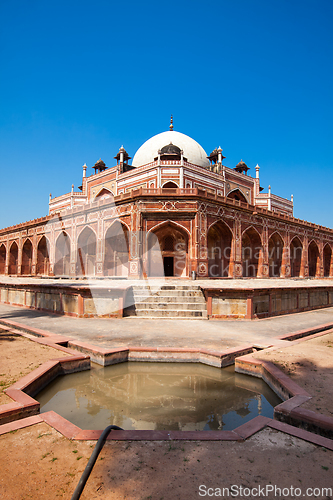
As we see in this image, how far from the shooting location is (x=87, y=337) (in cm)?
558

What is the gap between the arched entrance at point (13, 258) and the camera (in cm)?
3167

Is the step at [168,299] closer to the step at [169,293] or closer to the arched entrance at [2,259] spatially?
the step at [169,293]

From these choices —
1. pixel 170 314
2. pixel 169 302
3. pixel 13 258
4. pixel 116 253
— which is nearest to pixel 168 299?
pixel 169 302

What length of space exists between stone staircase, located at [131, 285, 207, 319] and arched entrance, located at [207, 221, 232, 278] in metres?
10.9

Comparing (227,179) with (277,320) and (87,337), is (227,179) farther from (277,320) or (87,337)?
(87,337)

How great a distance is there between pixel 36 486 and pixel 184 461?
90 centimetres

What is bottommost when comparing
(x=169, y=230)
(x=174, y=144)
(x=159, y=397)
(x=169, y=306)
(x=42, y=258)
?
(x=159, y=397)

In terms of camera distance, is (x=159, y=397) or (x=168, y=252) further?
(x=168, y=252)

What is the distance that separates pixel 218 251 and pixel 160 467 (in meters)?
19.0

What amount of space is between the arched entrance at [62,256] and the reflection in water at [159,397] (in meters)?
22.0

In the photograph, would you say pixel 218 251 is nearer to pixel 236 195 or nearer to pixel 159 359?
pixel 236 195

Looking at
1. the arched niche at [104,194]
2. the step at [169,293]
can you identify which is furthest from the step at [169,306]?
the arched niche at [104,194]

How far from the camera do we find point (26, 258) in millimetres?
30328

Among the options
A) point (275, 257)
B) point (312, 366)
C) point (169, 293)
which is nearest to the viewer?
point (312, 366)
